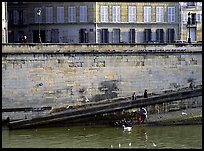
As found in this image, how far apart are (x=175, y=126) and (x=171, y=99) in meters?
2.04

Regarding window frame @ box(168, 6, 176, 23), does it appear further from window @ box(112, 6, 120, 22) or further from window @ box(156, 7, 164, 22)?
window @ box(112, 6, 120, 22)

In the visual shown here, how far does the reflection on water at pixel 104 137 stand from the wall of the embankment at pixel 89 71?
249 cm

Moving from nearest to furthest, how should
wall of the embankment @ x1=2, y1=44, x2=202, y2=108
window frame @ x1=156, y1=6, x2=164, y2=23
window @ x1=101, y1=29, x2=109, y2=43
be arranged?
wall of the embankment @ x1=2, y1=44, x2=202, y2=108
window @ x1=101, y1=29, x2=109, y2=43
window frame @ x1=156, y1=6, x2=164, y2=23

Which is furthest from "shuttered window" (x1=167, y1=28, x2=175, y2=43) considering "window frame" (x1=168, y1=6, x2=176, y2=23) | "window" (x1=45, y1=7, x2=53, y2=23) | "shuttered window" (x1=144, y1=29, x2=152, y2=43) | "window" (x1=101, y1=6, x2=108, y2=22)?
"window" (x1=45, y1=7, x2=53, y2=23)

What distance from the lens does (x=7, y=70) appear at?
70.3ft

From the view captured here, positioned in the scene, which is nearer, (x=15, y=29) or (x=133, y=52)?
(x=133, y=52)

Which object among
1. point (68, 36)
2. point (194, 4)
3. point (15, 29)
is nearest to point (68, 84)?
point (68, 36)

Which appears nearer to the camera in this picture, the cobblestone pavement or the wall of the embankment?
the cobblestone pavement

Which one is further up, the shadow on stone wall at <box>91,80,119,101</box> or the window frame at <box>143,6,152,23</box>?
the window frame at <box>143,6,152,23</box>

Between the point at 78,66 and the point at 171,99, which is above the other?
the point at 78,66

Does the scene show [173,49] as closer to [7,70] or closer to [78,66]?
[78,66]

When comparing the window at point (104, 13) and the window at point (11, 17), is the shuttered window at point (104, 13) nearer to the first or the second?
the window at point (104, 13)

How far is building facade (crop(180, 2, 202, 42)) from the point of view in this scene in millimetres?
31219

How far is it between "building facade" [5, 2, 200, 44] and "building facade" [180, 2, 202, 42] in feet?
1.00
